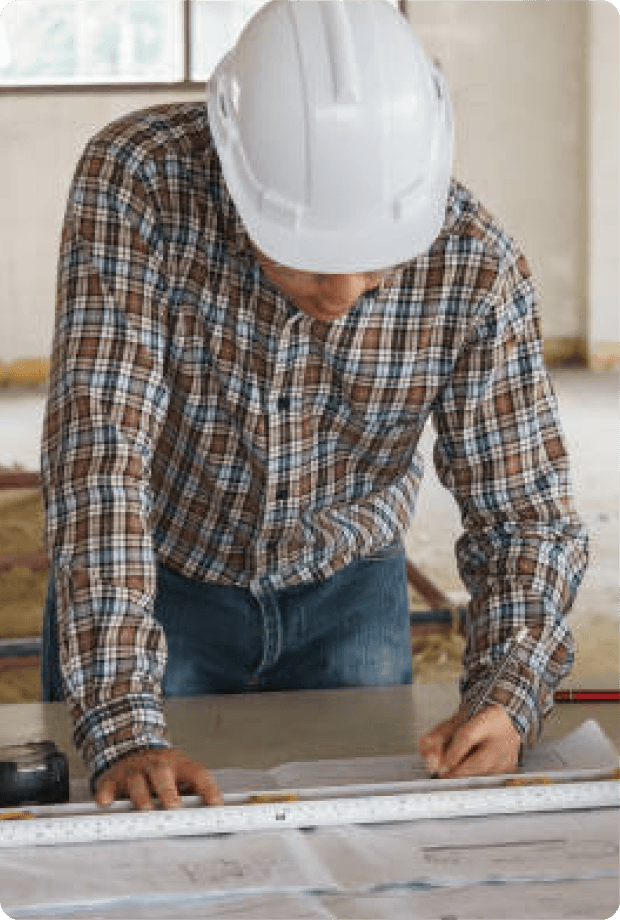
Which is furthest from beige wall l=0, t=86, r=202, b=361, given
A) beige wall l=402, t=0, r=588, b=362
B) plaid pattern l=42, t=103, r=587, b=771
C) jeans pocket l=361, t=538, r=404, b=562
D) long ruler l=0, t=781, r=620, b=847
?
long ruler l=0, t=781, r=620, b=847

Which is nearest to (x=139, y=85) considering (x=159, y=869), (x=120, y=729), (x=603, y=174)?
(x=603, y=174)

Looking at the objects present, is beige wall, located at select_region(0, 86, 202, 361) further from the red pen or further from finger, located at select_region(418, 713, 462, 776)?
finger, located at select_region(418, 713, 462, 776)

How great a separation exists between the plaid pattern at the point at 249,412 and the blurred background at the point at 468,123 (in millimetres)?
6687

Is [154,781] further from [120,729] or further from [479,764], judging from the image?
[479,764]

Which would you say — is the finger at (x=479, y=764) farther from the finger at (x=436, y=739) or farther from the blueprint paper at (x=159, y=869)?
the blueprint paper at (x=159, y=869)

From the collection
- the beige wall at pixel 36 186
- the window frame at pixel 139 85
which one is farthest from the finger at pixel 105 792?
the window frame at pixel 139 85

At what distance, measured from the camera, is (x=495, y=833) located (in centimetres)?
194

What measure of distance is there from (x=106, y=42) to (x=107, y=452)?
8.44m

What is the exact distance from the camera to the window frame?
9930 millimetres

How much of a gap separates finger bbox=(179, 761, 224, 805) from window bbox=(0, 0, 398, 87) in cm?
834

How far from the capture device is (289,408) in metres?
2.46

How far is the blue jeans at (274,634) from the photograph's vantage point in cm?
262

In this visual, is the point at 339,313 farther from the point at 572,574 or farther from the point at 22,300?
the point at 22,300

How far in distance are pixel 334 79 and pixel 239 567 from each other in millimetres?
871
